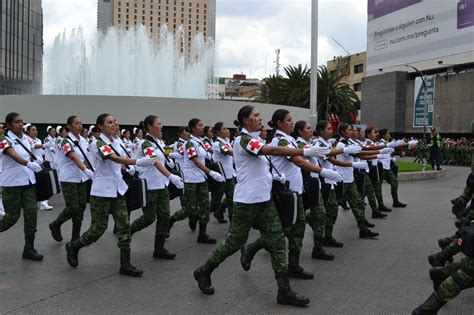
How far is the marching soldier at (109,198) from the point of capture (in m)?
5.71

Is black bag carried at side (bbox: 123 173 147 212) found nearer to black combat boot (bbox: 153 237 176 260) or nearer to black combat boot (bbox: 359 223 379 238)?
black combat boot (bbox: 153 237 176 260)

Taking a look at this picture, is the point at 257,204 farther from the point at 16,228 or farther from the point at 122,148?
the point at 16,228

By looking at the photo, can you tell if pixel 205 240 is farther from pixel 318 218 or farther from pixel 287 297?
pixel 287 297

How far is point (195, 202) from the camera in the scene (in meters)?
7.74

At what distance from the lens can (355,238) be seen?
8.19 m

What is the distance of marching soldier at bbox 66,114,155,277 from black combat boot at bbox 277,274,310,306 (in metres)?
1.80

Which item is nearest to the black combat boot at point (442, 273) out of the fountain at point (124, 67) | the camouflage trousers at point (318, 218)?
the camouflage trousers at point (318, 218)

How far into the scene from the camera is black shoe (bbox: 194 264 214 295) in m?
5.11

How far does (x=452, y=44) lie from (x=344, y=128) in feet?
131

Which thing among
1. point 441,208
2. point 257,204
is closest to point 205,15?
point 441,208

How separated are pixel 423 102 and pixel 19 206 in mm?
37182

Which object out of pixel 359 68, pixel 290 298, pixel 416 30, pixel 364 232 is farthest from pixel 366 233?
pixel 359 68

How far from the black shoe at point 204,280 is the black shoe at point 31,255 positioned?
8.12 feet

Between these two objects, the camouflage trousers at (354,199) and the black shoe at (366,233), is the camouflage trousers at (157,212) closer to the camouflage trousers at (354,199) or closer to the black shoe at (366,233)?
the camouflage trousers at (354,199)
